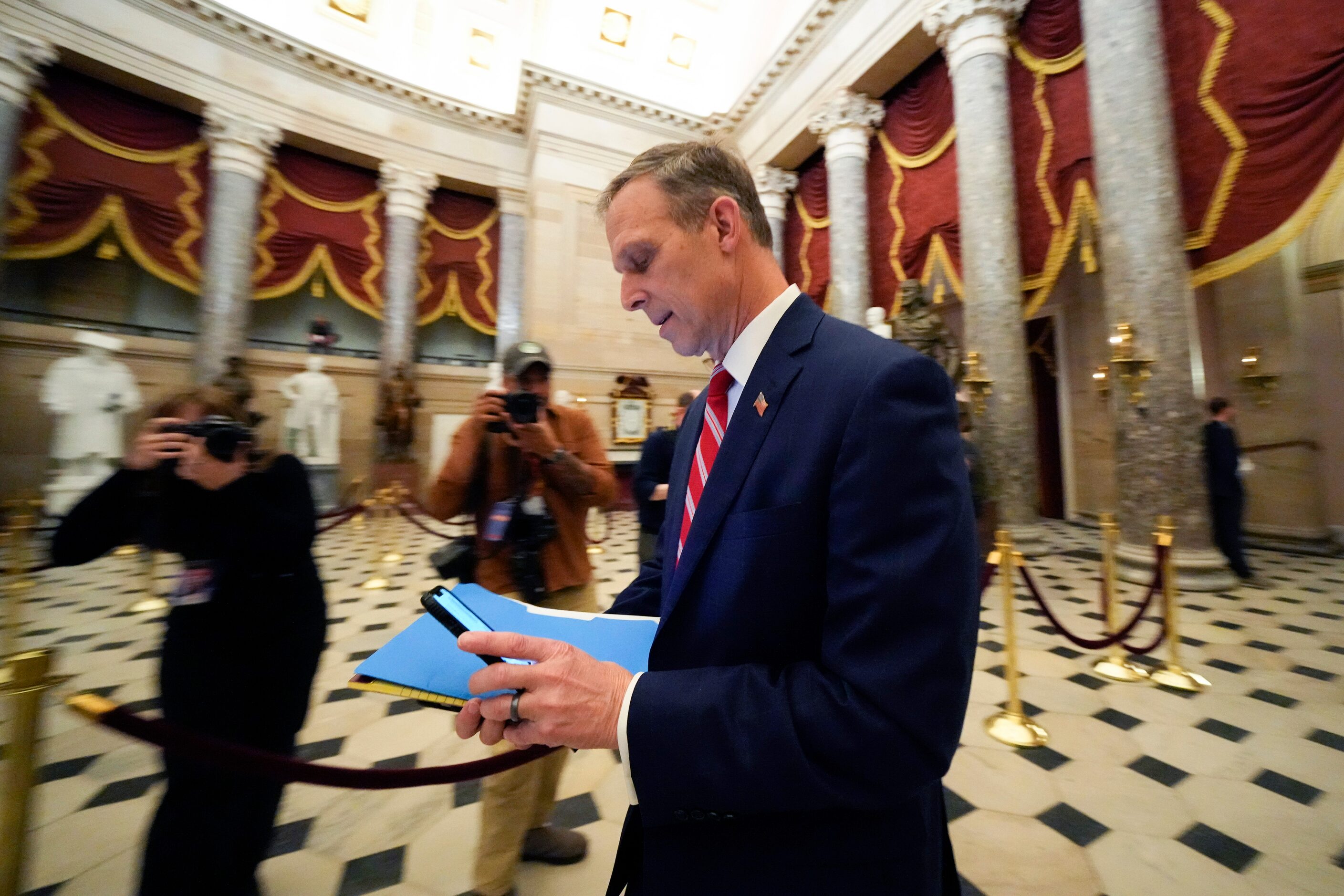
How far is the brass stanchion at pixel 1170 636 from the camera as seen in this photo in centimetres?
310

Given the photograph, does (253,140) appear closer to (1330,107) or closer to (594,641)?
(594,641)

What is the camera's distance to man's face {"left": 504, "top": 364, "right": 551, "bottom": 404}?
2.10 meters

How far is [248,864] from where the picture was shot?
166cm

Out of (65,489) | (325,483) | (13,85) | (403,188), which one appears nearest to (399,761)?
(65,489)

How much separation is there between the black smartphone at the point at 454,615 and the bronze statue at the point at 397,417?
463 inches

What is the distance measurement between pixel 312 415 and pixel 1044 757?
12.2 m

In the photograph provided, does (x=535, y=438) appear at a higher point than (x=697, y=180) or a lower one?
lower

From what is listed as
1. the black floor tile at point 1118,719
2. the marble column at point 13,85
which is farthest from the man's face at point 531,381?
the marble column at point 13,85

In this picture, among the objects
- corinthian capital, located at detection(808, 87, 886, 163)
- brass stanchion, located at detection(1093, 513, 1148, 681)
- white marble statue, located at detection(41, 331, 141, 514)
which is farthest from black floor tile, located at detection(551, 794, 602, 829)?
corinthian capital, located at detection(808, 87, 886, 163)

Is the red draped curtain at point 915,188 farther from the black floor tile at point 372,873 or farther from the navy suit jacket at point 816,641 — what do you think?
the black floor tile at point 372,873

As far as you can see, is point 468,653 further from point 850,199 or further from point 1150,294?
point 850,199

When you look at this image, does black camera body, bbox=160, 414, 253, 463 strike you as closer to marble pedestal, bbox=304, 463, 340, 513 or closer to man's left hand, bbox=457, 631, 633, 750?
man's left hand, bbox=457, 631, 633, 750

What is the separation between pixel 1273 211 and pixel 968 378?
9.02 feet

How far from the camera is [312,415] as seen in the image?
10.3m
